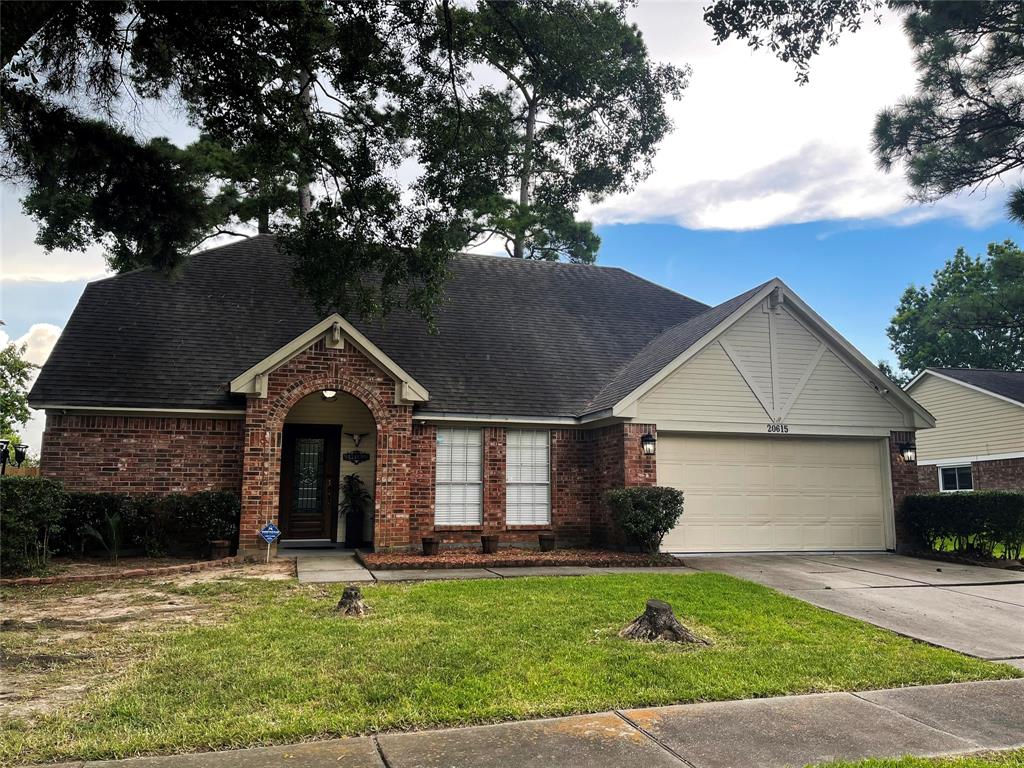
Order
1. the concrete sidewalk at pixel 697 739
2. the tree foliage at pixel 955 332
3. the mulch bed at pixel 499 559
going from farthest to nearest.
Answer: the tree foliage at pixel 955 332
the mulch bed at pixel 499 559
the concrete sidewalk at pixel 697 739

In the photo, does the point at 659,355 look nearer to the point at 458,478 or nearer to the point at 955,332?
the point at 458,478

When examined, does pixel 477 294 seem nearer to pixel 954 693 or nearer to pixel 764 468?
pixel 764 468

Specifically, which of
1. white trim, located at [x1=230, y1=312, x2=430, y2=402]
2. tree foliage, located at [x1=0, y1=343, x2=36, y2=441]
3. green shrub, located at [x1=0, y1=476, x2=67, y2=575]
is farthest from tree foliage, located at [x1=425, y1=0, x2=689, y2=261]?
tree foliage, located at [x1=0, y1=343, x2=36, y2=441]

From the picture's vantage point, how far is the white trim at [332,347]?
12078 mm

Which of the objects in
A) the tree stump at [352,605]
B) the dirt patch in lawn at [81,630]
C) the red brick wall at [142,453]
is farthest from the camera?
the red brick wall at [142,453]

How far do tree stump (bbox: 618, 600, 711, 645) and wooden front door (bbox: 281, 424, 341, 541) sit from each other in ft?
32.6

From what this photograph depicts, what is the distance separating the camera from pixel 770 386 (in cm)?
1405

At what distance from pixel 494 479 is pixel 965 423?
1792cm

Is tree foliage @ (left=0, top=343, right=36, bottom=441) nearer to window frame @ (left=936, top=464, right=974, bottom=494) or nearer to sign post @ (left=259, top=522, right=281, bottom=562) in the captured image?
sign post @ (left=259, top=522, right=281, bottom=562)

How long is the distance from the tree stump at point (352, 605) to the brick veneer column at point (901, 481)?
11595mm

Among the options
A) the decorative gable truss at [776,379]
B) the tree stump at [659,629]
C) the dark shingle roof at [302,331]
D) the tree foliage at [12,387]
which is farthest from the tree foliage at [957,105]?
the tree foliage at [12,387]

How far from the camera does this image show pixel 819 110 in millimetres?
10430

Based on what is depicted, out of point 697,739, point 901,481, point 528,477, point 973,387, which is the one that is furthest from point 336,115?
point 973,387

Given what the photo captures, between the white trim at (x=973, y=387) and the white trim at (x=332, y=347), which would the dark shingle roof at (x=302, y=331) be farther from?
the white trim at (x=973, y=387)
